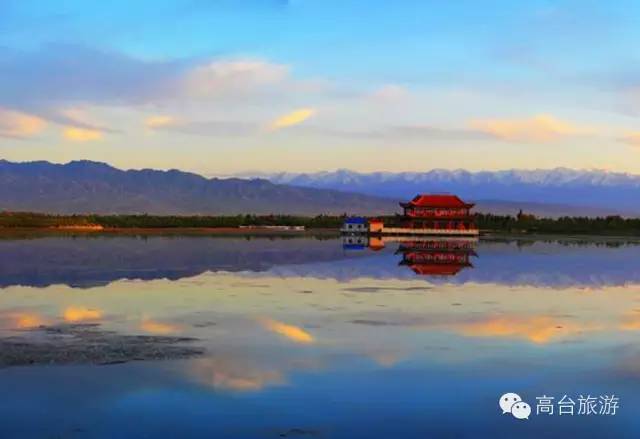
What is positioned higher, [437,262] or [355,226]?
[355,226]

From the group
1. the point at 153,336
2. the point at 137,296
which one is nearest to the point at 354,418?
the point at 153,336

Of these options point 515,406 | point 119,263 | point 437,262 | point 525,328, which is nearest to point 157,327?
point 525,328

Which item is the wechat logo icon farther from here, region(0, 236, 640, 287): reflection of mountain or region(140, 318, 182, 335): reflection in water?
region(0, 236, 640, 287): reflection of mountain

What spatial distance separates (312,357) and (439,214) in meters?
70.8

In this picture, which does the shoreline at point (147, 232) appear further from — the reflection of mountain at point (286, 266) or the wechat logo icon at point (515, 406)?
the wechat logo icon at point (515, 406)

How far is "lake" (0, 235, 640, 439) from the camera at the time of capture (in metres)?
9.78

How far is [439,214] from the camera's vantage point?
273 ft

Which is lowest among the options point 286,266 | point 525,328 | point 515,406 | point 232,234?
point 515,406

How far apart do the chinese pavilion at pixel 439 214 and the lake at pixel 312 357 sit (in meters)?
55.5

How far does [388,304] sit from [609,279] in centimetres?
1227

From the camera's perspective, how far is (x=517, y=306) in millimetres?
21266

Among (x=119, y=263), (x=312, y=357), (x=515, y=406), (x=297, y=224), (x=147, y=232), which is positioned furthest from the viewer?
(x=297, y=224)

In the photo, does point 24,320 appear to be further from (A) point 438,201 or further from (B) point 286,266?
(A) point 438,201

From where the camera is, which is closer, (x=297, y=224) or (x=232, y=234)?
(x=232, y=234)
